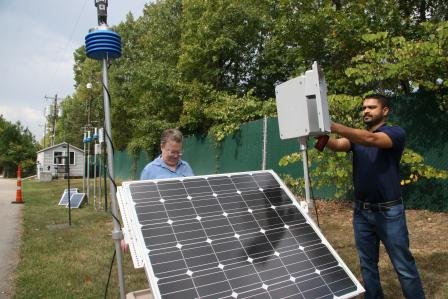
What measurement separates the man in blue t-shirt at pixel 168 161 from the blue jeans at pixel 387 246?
6.19 ft

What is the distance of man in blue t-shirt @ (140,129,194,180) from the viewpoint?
4.63 m

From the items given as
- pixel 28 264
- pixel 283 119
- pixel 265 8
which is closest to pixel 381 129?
pixel 283 119

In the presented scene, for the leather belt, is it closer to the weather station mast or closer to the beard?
the beard

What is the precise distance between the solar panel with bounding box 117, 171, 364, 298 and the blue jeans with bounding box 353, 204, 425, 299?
2.23 feet

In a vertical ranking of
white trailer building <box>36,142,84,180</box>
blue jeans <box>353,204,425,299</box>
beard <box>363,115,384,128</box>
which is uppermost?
white trailer building <box>36,142,84,180</box>

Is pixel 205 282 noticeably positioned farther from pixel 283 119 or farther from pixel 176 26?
pixel 176 26

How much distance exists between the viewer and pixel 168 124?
70.6 feet

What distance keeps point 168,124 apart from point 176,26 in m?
6.33

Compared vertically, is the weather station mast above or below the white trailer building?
below

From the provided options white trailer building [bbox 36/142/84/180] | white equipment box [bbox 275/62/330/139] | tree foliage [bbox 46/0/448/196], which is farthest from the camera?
white trailer building [bbox 36/142/84/180]

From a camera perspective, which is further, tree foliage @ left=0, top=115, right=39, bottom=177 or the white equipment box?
tree foliage @ left=0, top=115, right=39, bottom=177

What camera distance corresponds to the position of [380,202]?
4.00m

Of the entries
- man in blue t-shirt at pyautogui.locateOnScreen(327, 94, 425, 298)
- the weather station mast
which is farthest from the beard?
the weather station mast

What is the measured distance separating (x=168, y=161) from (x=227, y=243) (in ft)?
5.28
